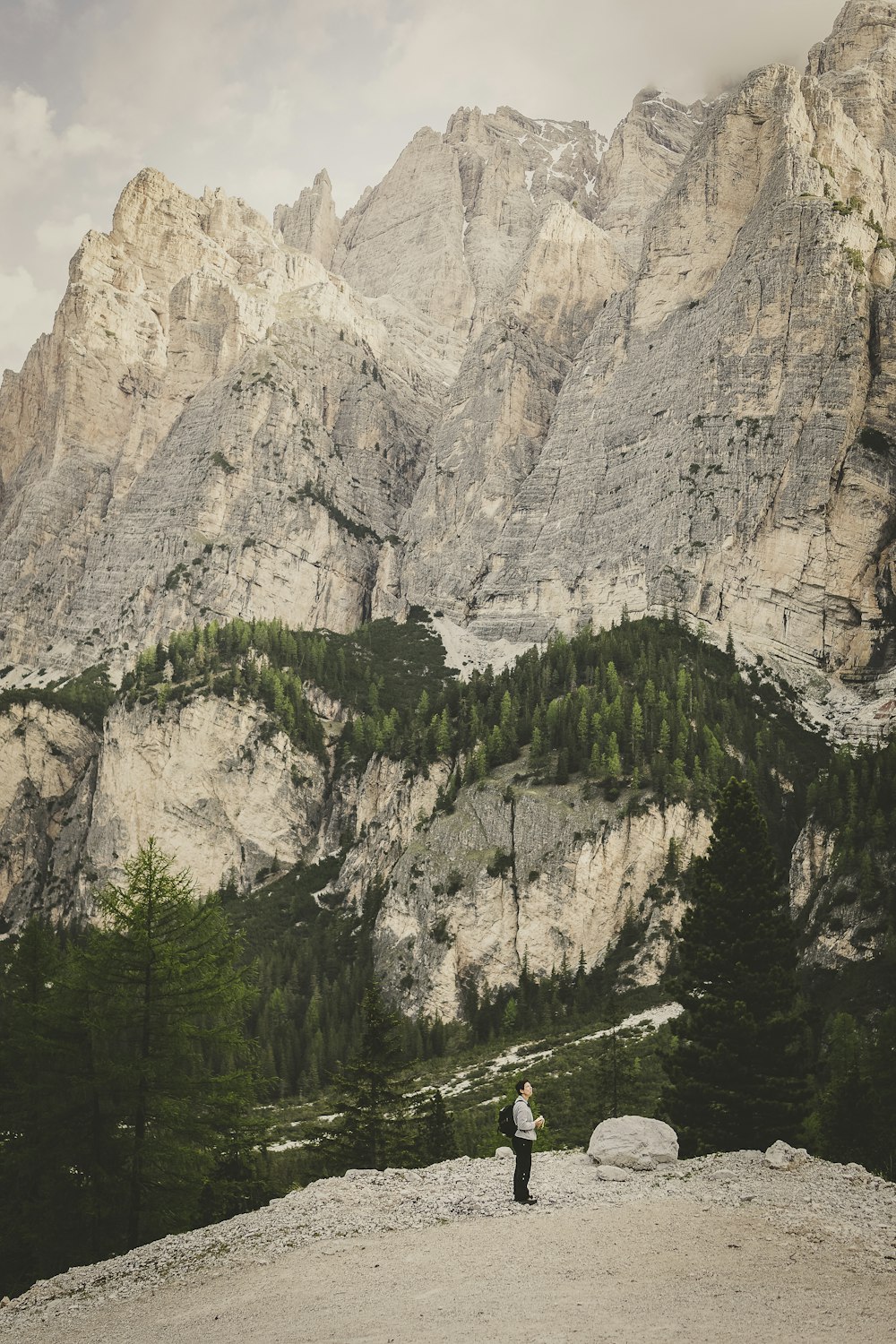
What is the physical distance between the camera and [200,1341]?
1585 centimetres

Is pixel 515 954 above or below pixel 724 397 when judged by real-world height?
below

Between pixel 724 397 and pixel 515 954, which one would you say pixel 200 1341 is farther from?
pixel 724 397

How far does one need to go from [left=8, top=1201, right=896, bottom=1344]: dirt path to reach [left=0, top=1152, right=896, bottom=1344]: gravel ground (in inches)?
1.4

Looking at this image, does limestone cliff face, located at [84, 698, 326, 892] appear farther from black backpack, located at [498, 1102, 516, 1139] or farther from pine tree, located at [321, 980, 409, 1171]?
black backpack, located at [498, 1102, 516, 1139]

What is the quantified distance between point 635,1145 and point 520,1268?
740 cm

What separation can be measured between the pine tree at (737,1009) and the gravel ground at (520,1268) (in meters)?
8.73

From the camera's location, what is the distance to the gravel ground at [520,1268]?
1527cm

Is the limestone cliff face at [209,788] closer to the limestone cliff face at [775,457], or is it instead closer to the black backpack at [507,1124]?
the limestone cliff face at [775,457]

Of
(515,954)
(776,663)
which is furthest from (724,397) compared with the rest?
(515,954)

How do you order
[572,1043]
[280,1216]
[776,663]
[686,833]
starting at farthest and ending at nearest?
[776,663] → [686,833] → [572,1043] → [280,1216]

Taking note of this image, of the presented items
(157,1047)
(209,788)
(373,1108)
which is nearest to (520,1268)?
(157,1047)

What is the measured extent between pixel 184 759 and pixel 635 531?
8293 cm

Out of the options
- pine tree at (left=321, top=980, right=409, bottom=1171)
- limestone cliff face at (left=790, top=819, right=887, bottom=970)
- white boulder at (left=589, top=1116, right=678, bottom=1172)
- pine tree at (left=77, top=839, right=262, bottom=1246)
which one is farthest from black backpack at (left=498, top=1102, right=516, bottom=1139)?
limestone cliff face at (left=790, top=819, right=887, bottom=970)

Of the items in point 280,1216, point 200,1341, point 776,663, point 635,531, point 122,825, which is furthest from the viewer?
point 635,531
